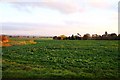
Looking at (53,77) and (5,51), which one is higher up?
(5,51)

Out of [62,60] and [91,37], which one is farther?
[91,37]

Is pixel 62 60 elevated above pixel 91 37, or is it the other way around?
pixel 91 37

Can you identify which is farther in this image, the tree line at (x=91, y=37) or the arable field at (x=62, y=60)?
the tree line at (x=91, y=37)

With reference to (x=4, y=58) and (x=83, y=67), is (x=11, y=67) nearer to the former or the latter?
(x=4, y=58)

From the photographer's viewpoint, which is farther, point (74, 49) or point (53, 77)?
point (74, 49)

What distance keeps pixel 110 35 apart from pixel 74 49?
1.43 metres

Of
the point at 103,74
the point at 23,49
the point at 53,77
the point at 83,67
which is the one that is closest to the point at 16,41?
the point at 23,49

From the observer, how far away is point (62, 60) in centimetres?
943

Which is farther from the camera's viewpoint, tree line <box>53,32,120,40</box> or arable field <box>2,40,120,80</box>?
tree line <box>53,32,120,40</box>

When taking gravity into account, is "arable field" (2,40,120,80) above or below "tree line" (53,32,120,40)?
below

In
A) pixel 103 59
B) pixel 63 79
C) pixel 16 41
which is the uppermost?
pixel 16 41

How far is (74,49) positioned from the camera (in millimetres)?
9703

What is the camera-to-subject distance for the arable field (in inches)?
360

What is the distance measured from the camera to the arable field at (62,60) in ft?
30.0
